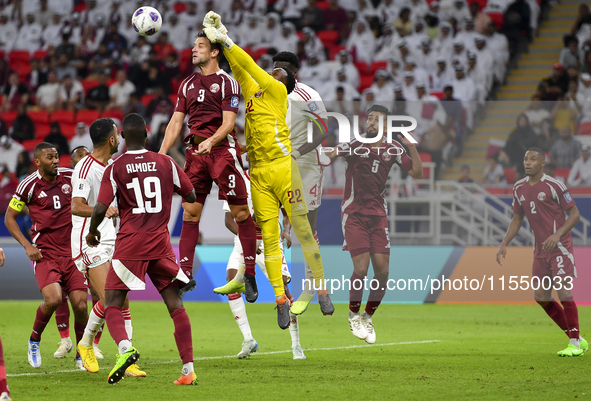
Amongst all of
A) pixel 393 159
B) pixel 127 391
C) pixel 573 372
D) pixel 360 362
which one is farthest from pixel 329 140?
pixel 127 391

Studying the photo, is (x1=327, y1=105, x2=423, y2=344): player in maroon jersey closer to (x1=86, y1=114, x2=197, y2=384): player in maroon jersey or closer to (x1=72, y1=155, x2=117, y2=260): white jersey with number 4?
(x1=72, y1=155, x2=117, y2=260): white jersey with number 4

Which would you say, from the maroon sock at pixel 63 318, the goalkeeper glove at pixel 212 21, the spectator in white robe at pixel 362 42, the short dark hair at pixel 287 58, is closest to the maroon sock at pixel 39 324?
the maroon sock at pixel 63 318

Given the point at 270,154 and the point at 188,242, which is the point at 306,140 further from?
the point at 188,242

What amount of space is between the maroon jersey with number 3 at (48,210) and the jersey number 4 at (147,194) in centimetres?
213

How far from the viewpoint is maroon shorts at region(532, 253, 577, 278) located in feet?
30.7

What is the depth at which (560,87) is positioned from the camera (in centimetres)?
1647

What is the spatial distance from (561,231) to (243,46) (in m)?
12.5

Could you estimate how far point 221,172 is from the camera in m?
8.47

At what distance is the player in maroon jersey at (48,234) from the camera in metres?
8.32

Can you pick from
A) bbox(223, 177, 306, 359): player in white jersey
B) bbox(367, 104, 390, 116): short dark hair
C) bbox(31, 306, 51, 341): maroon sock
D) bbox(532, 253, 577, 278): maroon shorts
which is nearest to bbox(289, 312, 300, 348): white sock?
bbox(223, 177, 306, 359): player in white jersey

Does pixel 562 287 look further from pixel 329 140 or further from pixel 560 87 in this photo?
pixel 560 87

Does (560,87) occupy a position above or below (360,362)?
above

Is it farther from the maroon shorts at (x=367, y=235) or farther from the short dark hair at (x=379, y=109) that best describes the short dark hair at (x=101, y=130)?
the short dark hair at (x=379, y=109)

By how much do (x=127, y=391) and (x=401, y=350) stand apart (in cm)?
405
